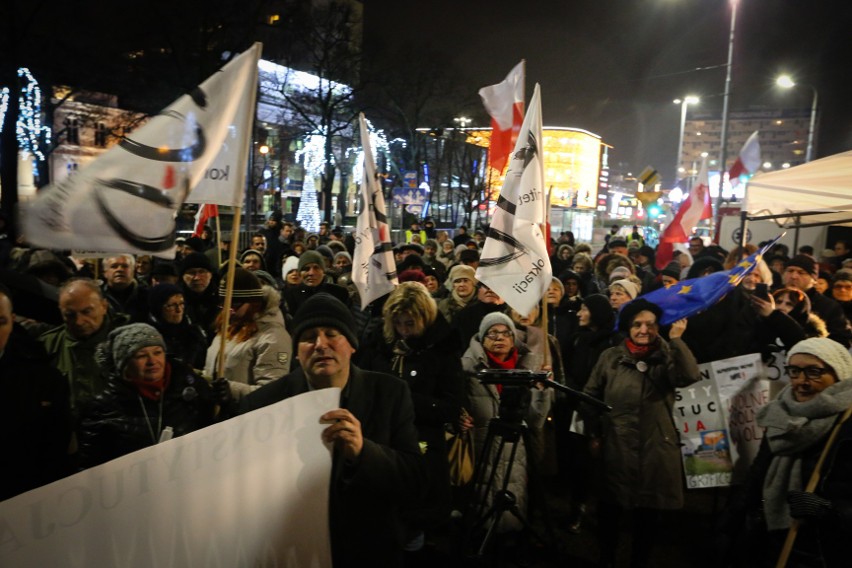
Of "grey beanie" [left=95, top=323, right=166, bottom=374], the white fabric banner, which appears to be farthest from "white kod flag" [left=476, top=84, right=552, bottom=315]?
the white fabric banner

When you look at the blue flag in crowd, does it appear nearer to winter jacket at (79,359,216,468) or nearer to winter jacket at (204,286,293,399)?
winter jacket at (204,286,293,399)

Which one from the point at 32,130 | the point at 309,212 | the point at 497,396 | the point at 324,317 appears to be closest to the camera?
the point at 324,317

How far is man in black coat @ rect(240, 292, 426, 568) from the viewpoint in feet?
7.45

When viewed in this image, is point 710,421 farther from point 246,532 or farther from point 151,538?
point 151,538

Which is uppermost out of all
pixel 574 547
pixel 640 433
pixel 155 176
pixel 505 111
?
pixel 505 111

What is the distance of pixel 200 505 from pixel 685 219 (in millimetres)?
11253

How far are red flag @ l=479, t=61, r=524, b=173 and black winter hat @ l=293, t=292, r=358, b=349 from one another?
462 cm

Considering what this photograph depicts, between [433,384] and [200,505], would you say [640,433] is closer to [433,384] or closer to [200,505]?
[433,384]

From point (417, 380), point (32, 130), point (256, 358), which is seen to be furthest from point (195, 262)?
point (32, 130)

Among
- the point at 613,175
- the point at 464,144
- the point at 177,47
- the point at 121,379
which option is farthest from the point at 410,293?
the point at 613,175

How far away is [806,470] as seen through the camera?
3.40 m

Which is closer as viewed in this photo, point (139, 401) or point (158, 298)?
point (139, 401)

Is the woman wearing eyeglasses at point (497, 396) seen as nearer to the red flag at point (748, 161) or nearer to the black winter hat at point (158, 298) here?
the black winter hat at point (158, 298)

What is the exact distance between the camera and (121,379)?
3.02m
